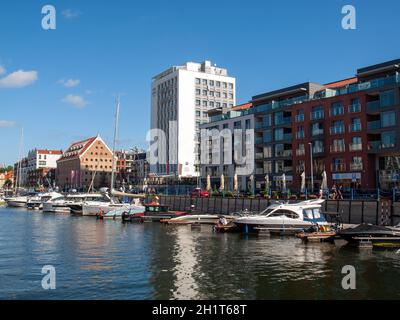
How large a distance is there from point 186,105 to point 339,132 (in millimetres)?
73326

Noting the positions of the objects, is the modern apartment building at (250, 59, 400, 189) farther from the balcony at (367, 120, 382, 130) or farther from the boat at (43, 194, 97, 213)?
the boat at (43, 194, 97, 213)

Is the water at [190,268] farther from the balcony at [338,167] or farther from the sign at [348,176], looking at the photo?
the balcony at [338,167]

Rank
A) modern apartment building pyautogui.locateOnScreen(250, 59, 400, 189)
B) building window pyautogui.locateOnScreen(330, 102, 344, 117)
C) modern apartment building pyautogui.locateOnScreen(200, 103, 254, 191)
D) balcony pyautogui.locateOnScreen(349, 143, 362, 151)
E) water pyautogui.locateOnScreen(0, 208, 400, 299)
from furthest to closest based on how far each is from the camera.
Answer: modern apartment building pyautogui.locateOnScreen(200, 103, 254, 191) < building window pyautogui.locateOnScreen(330, 102, 344, 117) < balcony pyautogui.locateOnScreen(349, 143, 362, 151) < modern apartment building pyautogui.locateOnScreen(250, 59, 400, 189) < water pyautogui.locateOnScreen(0, 208, 400, 299)

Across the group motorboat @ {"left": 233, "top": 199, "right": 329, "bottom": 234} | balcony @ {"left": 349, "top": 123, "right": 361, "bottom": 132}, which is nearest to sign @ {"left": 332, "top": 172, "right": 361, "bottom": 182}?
balcony @ {"left": 349, "top": 123, "right": 361, "bottom": 132}

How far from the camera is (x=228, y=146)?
328 ft

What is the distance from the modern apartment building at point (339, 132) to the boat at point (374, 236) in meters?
31.5

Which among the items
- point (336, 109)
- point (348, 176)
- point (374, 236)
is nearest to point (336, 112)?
point (336, 109)

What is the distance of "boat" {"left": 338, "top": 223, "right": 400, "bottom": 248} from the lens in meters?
34.4

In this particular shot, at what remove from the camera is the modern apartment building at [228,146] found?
92812 mm

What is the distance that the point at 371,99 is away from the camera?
2672 inches

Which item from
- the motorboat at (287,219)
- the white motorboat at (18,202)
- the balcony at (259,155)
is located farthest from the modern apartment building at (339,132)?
the white motorboat at (18,202)

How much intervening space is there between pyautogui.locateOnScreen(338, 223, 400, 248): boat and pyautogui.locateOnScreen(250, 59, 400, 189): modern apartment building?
→ 103 feet
